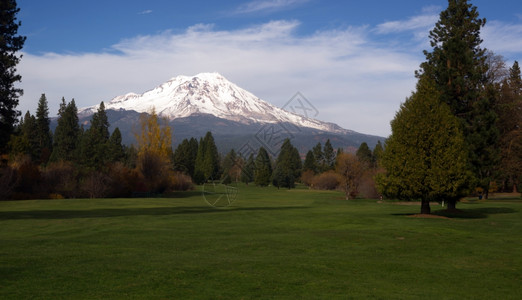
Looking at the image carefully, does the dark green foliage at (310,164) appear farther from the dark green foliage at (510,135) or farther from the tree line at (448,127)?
the tree line at (448,127)

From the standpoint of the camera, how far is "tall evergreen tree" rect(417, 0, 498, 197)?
35.9 m

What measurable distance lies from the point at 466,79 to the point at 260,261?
30.1m

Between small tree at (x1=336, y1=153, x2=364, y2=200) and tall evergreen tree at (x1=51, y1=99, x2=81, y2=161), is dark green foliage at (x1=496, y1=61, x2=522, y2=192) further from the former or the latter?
tall evergreen tree at (x1=51, y1=99, x2=81, y2=161)

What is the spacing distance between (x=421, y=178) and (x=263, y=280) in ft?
69.3

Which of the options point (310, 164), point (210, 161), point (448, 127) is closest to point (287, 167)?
point (310, 164)

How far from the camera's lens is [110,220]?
93.6 ft

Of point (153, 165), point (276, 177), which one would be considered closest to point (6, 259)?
point (153, 165)

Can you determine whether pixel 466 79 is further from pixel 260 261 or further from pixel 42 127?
pixel 42 127

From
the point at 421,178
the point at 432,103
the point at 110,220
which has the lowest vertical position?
the point at 110,220

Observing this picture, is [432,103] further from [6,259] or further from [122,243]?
[6,259]

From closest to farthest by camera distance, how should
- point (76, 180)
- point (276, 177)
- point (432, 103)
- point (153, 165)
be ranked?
1. point (432, 103)
2. point (76, 180)
3. point (153, 165)
4. point (276, 177)

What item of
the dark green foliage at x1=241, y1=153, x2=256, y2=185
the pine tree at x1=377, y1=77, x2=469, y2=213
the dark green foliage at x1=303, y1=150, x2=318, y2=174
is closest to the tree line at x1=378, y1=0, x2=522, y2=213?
the pine tree at x1=377, y1=77, x2=469, y2=213

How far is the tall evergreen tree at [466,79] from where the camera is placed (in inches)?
1412

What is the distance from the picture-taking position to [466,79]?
37.3 m
